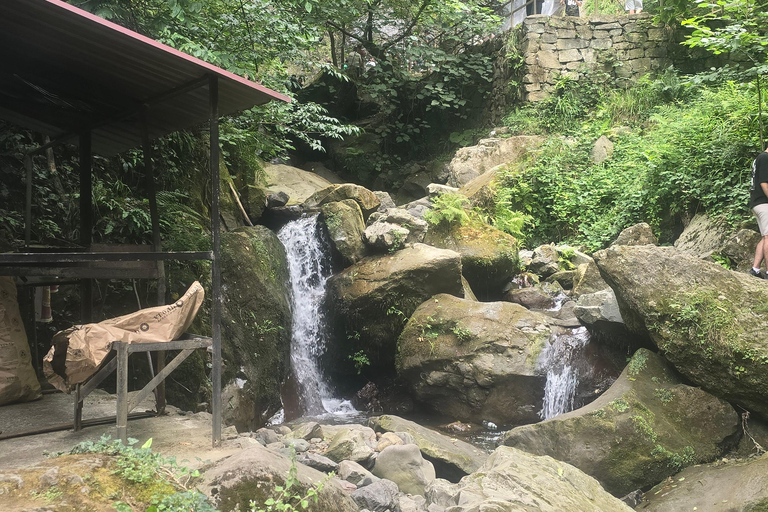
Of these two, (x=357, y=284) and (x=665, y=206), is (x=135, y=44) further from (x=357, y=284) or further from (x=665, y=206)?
(x=665, y=206)

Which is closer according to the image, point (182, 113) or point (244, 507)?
point (244, 507)

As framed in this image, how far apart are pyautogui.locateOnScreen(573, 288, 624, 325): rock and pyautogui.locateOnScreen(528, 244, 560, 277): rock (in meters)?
2.81

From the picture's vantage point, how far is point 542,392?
8039mm

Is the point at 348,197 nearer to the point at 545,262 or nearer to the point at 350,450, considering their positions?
the point at 545,262

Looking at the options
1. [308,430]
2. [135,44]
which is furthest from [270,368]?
[135,44]

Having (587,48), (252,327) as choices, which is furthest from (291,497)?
(587,48)

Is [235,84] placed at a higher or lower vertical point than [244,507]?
higher

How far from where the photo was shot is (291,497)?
11.0ft

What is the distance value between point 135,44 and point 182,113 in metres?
1.53

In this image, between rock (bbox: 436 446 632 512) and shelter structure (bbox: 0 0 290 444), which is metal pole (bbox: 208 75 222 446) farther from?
rock (bbox: 436 446 632 512)

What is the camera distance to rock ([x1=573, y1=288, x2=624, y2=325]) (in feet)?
25.2

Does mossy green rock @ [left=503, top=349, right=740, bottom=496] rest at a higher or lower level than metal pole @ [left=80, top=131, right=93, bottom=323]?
lower

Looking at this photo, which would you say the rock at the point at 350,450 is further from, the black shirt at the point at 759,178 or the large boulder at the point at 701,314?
the black shirt at the point at 759,178

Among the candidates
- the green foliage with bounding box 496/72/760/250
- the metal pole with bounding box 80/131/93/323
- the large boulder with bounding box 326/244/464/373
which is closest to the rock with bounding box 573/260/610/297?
the green foliage with bounding box 496/72/760/250
